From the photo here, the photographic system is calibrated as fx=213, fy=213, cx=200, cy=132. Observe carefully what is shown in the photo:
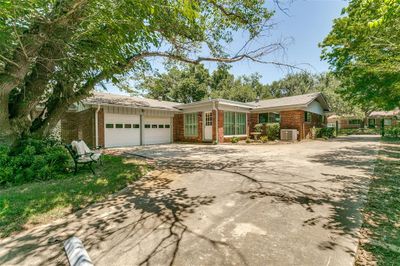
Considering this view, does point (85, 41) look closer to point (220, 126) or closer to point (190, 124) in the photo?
point (220, 126)

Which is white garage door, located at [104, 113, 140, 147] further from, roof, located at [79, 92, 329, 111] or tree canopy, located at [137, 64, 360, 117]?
tree canopy, located at [137, 64, 360, 117]

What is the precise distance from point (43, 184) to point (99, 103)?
7.81 m

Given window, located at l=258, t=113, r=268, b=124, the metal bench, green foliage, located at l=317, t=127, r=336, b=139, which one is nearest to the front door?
window, located at l=258, t=113, r=268, b=124

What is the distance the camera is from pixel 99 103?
12.5 m

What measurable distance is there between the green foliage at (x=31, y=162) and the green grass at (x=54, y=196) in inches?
16.0

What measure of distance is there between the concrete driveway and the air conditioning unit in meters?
12.3

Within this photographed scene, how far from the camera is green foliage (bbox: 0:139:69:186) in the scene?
18.9 ft

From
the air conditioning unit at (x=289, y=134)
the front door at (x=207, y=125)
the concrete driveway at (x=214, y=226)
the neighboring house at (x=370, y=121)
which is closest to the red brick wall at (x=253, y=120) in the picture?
the air conditioning unit at (x=289, y=134)

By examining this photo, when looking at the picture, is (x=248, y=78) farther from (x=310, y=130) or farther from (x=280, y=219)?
(x=280, y=219)

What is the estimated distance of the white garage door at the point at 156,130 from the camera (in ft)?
51.2

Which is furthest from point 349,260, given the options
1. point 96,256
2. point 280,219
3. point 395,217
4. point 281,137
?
point 281,137

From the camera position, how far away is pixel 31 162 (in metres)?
6.08

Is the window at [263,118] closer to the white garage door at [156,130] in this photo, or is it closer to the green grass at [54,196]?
the white garage door at [156,130]

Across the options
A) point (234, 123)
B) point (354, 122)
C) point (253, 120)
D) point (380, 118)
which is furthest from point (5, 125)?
point (380, 118)
